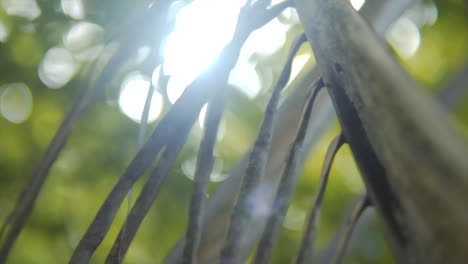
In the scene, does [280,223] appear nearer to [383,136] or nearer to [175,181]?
[383,136]

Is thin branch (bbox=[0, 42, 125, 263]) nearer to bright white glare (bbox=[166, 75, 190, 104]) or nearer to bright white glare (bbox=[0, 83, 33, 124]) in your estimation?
bright white glare (bbox=[166, 75, 190, 104])

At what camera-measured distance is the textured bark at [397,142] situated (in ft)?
0.65

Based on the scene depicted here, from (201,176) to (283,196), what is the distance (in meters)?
0.06

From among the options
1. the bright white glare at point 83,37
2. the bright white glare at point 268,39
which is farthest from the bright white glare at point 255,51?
the bright white glare at point 83,37

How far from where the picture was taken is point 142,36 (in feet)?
1.97

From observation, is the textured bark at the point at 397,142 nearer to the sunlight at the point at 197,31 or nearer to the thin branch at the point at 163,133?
the thin branch at the point at 163,133

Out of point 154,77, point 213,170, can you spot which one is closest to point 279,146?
point 154,77

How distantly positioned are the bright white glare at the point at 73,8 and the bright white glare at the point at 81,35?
15 millimetres

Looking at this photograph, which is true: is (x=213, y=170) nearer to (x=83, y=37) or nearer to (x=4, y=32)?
(x=83, y=37)

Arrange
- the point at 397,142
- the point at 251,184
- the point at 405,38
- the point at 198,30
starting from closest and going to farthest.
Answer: the point at 397,142 → the point at 251,184 → the point at 198,30 → the point at 405,38

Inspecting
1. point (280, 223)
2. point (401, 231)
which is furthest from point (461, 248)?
point (280, 223)

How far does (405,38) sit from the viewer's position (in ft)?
3.61

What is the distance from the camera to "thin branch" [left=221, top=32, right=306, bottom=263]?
36cm

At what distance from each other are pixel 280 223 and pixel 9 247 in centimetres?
27
